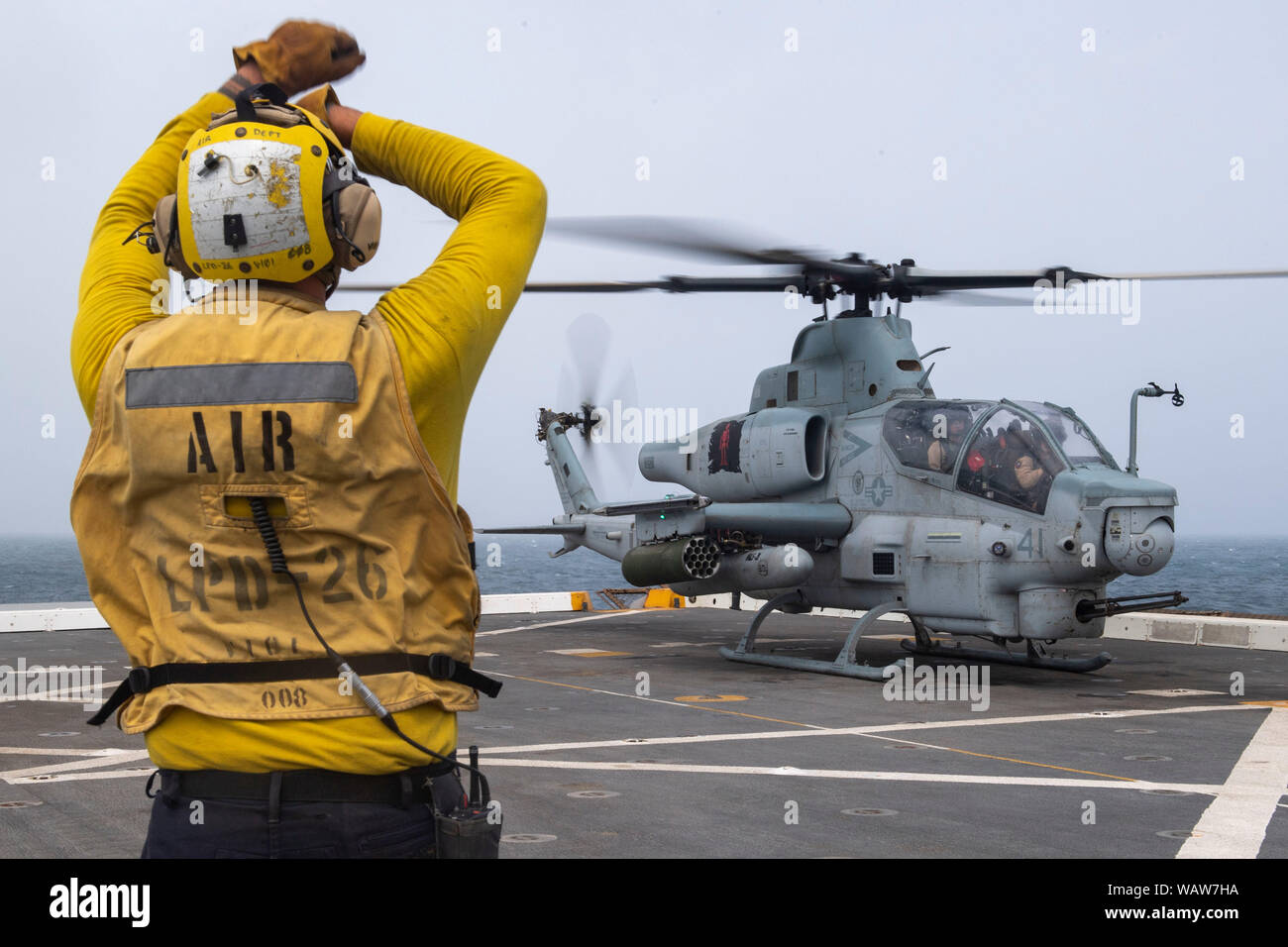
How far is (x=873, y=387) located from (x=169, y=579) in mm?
12450

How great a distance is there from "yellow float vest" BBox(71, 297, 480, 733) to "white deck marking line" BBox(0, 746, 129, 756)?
7035 millimetres

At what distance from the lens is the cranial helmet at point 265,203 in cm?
213

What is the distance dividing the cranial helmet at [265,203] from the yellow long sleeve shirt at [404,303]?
0.10 metres

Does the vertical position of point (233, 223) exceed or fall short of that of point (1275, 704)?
it exceeds it

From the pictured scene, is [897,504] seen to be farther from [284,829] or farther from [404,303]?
[284,829]

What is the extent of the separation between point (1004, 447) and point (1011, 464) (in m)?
0.21

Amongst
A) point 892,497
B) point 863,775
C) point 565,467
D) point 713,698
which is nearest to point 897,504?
point 892,497

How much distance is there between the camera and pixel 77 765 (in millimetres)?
7938

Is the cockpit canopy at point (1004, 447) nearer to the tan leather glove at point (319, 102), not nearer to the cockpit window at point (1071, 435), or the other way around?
the cockpit window at point (1071, 435)

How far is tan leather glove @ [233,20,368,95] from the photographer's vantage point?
2.44 metres

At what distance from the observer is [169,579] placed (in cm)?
215

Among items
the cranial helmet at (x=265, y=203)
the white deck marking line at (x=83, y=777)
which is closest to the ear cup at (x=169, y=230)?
the cranial helmet at (x=265, y=203)
